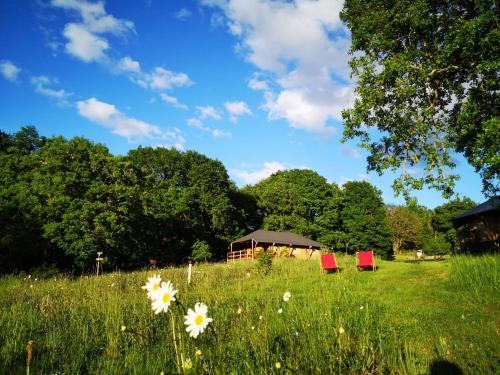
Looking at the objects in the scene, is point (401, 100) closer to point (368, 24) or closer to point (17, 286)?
point (368, 24)

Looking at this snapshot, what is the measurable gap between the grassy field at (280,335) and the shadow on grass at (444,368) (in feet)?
0.07

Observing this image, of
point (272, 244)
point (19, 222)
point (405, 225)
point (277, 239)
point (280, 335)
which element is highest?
point (405, 225)

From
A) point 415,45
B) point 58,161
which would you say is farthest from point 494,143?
point 58,161

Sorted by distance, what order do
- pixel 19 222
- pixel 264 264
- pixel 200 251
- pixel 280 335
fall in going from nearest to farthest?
pixel 280 335 < pixel 264 264 < pixel 19 222 < pixel 200 251

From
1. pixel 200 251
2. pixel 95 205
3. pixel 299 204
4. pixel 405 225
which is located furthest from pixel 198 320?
pixel 405 225

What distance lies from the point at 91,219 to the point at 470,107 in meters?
24.8

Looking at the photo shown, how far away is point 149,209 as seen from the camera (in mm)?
36250

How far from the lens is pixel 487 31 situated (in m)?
11.3

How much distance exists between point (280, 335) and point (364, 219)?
5132cm

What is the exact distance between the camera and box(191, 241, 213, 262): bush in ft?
129

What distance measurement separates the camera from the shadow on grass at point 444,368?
12.7 feet

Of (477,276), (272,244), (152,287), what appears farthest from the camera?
(272,244)

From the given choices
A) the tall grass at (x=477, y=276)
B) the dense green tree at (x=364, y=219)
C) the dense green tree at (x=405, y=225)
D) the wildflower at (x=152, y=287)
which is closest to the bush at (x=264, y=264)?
the tall grass at (x=477, y=276)

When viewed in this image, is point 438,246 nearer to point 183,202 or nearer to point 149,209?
point 183,202
